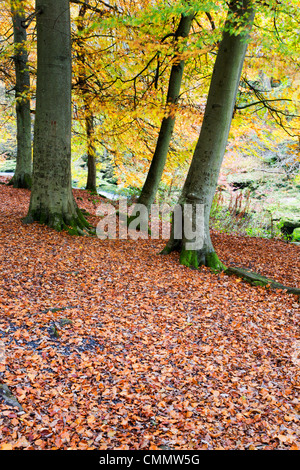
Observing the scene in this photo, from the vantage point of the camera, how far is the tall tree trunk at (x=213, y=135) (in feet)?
15.6

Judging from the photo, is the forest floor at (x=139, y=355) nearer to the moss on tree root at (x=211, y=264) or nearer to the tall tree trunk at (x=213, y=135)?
the moss on tree root at (x=211, y=264)

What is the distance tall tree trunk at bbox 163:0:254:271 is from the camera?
475 cm

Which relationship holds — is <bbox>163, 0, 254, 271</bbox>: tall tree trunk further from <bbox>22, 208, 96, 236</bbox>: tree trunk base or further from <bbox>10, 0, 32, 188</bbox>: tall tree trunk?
<bbox>10, 0, 32, 188</bbox>: tall tree trunk

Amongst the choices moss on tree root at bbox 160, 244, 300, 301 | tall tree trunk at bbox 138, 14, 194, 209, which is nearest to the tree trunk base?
moss on tree root at bbox 160, 244, 300, 301

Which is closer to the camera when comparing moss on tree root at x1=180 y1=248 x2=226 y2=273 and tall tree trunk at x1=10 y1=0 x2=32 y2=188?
moss on tree root at x1=180 y1=248 x2=226 y2=273

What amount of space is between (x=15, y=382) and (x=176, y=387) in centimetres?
132

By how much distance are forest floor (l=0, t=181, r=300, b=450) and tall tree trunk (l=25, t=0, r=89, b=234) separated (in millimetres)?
988

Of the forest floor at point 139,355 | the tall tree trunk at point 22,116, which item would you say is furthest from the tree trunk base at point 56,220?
the tall tree trunk at point 22,116

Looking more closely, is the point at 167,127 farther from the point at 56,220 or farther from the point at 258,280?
the point at 258,280

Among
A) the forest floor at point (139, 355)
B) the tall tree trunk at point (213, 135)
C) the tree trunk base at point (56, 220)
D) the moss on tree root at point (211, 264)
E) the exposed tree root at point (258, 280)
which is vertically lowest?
the forest floor at point (139, 355)

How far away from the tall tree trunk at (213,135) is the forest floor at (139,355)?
55 cm

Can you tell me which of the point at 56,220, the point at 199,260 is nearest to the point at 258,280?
the point at 199,260
